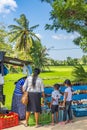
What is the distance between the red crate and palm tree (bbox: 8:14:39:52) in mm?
50895

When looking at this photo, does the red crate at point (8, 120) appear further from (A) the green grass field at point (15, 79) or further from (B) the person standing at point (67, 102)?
(A) the green grass field at point (15, 79)

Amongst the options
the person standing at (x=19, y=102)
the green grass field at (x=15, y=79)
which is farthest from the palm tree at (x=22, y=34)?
the person standing at (x=19, y=102)

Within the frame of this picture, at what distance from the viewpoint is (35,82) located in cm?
979

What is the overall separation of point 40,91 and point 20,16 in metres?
57.5

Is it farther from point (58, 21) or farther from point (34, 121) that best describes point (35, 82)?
point (58, 21)

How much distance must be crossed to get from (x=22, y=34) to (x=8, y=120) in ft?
178

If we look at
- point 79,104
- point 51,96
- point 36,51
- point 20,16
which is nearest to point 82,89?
point 79,104

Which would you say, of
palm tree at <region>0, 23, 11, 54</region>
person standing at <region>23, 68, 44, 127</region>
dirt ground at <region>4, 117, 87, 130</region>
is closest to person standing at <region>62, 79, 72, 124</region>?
dirt ground at <region>4, 117, 87, 130</region>

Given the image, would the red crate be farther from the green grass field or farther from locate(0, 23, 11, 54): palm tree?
locate(0, 23, 11, 54): palm tree

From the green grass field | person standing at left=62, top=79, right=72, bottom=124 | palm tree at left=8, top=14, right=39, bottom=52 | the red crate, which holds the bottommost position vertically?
the red crate

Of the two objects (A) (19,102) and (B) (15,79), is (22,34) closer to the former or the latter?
(B) (15,79)

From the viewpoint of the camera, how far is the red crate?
380 inches

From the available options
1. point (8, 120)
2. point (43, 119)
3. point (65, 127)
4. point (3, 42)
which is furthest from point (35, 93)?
point (3, 42)

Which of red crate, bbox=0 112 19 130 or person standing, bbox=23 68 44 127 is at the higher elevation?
person standing, bbox=23 68 44 127
